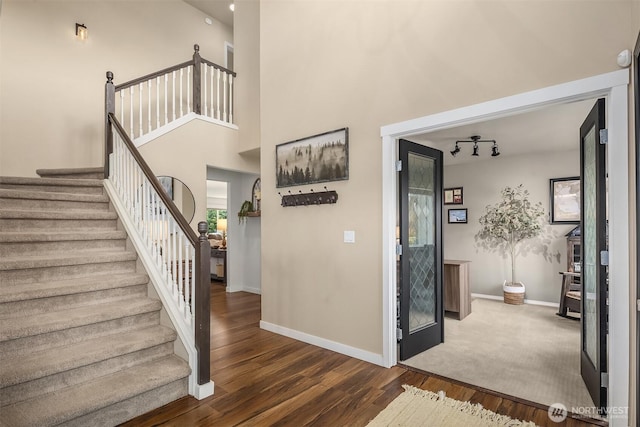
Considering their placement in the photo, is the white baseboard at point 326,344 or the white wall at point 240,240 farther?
the white wall at point 240,240

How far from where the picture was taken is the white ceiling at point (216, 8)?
253 inches

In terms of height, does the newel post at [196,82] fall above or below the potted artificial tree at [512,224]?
above

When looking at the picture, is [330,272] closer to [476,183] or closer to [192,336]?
[192,336]

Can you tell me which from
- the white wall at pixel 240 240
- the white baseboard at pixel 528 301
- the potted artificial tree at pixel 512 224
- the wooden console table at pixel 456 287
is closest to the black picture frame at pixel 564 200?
the potted artificial tree at pixel 512 224

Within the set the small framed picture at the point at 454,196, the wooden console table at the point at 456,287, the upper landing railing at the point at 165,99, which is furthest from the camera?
the small framed picture at the point at 454,196

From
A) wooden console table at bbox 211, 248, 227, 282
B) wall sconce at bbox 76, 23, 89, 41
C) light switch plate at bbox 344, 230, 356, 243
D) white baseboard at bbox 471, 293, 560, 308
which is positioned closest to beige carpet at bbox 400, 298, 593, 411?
white baseboard at bbox 471, 293, 560, 308

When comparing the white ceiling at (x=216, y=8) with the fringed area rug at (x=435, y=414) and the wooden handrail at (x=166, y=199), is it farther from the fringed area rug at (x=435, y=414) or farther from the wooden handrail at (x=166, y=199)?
the fringed area rug at (x=435, y=414)

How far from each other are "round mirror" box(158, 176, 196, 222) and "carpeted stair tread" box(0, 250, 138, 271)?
1895mm

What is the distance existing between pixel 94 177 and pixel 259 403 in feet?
11.2

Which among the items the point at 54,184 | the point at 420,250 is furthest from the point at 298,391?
the point at 54,184

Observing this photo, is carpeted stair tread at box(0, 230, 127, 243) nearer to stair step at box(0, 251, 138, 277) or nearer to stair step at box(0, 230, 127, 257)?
stair step at box(0, 230, 127, 257)

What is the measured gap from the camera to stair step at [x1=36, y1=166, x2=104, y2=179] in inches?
164

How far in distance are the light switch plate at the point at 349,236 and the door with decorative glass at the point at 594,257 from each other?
184 centimetres

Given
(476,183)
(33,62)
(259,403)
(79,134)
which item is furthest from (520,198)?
(33,62)
